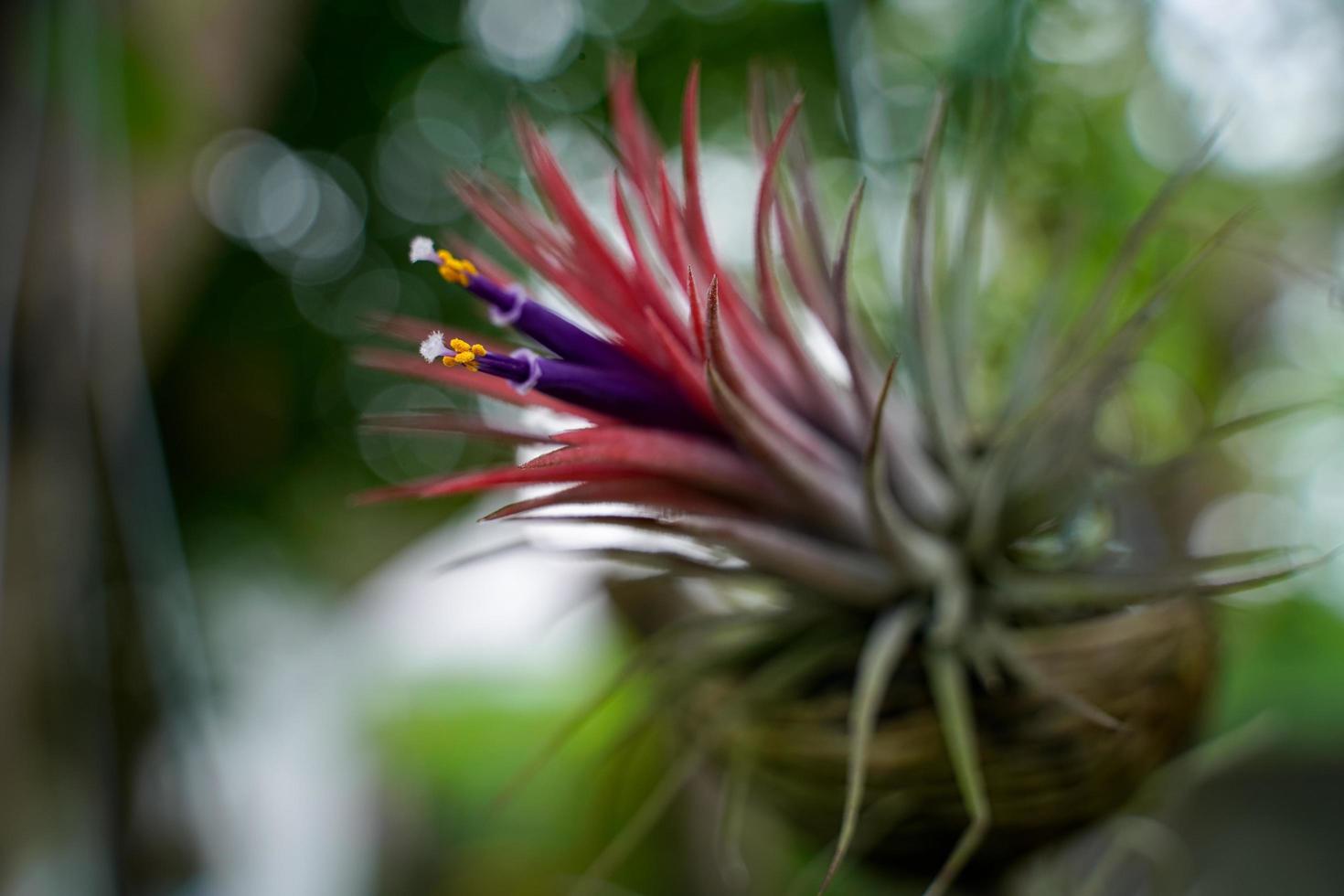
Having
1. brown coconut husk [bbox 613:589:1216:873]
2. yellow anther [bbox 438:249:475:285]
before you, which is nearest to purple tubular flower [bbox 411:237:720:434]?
yellow anther [bbox 438:249:475:285]

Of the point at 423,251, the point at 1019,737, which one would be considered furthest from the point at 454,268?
the point at 1019,737

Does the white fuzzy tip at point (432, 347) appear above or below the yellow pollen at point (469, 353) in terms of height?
above

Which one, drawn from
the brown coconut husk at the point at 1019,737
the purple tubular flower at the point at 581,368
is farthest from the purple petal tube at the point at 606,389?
the brown coconut husk at the point at 1019,737

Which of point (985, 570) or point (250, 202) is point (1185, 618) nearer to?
point (985, 570)

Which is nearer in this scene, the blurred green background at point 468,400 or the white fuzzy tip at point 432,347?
the white fuzzy tip at point 432,347

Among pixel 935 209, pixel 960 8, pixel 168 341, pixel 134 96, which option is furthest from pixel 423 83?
pixel 935 209

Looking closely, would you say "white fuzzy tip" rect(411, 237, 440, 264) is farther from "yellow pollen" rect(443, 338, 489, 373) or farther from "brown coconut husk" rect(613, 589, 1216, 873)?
"brown coconut husk" rect(613, 589, 1216, 873)

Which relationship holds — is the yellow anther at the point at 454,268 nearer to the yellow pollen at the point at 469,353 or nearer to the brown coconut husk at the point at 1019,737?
the yellow pollen at the point at 469,353
